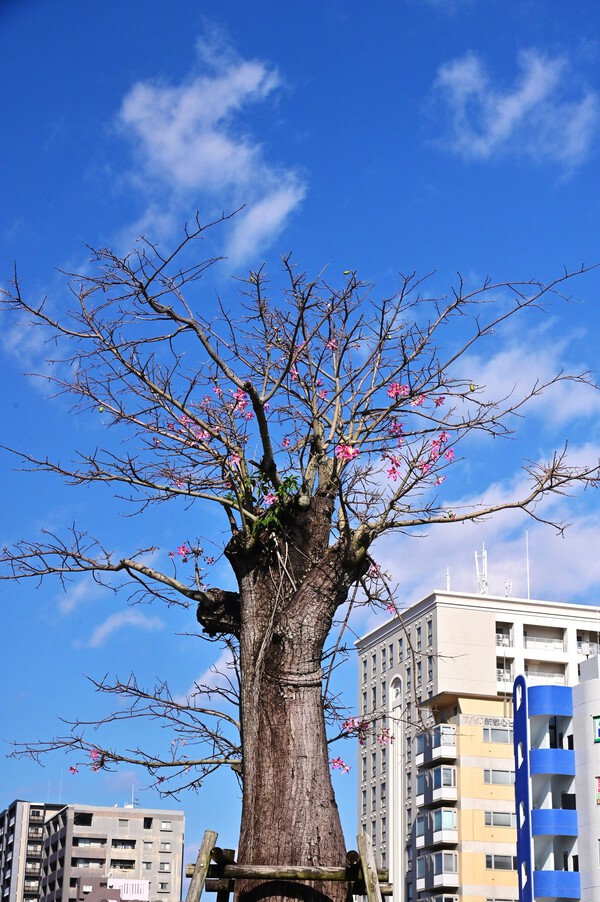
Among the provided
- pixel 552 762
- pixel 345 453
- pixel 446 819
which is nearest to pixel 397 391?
pixel 345 453

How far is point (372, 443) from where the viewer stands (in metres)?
8.98

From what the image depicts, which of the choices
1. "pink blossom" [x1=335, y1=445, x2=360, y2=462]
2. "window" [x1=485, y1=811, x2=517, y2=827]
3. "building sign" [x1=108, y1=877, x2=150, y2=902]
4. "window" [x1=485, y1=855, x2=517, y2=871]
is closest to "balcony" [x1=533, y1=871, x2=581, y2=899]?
"window" [x1=485, y1=855, x2=517, y2=871]

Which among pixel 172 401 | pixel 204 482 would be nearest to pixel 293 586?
pixel 204 482

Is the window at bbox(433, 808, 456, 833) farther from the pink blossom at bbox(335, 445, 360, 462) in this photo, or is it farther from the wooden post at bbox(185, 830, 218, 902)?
the wooden post at bbox(185, 830, 218, 902)

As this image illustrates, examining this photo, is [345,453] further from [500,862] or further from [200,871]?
[500,862]

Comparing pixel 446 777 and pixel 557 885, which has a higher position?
pixel 446 777

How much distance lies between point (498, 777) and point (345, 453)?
64.5 m

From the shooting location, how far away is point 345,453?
8.58 m

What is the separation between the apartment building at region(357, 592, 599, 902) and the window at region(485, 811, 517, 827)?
2.3 inches

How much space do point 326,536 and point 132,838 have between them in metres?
111

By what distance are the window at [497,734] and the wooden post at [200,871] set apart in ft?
215

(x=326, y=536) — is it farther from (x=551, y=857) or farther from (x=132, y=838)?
(x=132, y=838)

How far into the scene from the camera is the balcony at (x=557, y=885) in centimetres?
5372

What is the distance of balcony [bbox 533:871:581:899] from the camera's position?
5372 centimetres
